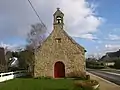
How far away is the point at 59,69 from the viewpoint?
35.1 metres

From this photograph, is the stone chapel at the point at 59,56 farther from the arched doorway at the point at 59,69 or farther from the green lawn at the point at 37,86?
the green lawn at the point at 37,86

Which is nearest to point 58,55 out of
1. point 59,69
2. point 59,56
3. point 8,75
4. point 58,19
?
point 59,56

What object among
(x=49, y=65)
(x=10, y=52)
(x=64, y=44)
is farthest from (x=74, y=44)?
(x=10, y=52)

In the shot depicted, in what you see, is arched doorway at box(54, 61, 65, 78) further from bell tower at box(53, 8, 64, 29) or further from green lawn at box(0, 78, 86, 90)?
green lawn at box(0, 78, 86, 90)

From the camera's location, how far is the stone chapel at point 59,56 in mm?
34812

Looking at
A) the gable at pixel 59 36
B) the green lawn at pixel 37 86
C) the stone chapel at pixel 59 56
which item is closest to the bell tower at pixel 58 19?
the stone chapel at pixel 59 56

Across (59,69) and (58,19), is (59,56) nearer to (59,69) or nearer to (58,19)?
(59,69)

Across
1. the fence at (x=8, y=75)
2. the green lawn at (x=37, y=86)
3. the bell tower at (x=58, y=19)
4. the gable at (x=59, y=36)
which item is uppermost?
the bell tower at (x=58, y=19)

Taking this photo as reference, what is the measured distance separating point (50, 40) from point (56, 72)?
4.61 m

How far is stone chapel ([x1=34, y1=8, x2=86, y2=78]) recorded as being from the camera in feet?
114

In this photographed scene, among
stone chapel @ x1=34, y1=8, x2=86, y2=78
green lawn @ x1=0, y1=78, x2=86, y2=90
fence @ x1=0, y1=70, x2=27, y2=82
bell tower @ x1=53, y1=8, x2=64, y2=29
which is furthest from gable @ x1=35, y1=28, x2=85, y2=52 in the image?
green lawn @ x1=0, y1=78, x2=86, y2=90

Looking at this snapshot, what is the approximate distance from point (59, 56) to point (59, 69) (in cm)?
182

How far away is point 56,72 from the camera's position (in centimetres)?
3547

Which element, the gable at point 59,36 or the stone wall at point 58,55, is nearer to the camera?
the stone wall at point 58,55
